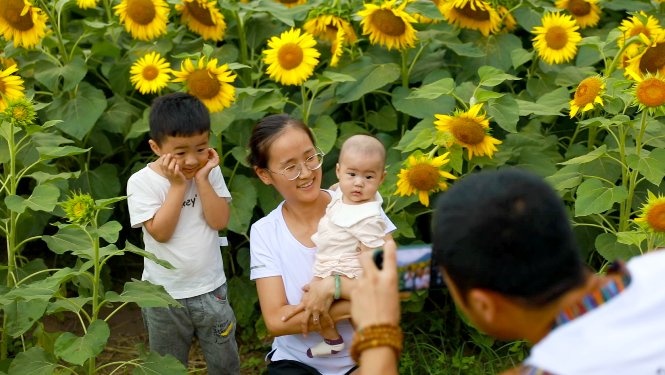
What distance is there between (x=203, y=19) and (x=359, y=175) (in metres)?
1.83

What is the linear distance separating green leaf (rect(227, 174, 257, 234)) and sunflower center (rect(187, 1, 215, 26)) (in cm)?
77

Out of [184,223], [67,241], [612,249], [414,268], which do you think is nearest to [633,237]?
[612,249]

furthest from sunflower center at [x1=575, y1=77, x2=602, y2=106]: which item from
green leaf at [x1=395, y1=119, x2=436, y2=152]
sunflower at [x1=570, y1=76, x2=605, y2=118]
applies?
green leaf at [x1=395, y1=119, x2=436, y2=152]

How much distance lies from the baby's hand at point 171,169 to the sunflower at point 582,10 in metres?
2.26

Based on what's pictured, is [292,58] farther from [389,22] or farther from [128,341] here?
[128,341]

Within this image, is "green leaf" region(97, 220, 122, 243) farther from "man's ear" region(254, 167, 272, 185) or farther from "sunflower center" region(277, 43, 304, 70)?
"sunflower center" region(277, 43, 304, 70)

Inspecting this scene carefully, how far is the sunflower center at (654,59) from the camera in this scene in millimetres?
3736

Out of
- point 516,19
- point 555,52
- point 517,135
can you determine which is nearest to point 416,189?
point 517,135

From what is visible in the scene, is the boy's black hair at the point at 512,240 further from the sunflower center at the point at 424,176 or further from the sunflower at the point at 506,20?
the sunflower at the point at 506,20

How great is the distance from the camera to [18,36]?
4.05 m

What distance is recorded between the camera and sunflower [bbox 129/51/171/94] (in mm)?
3936

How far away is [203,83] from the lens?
373 cm

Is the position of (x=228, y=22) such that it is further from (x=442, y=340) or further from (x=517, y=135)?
(x=442, y=340)

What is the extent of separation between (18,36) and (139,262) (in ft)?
3.94
